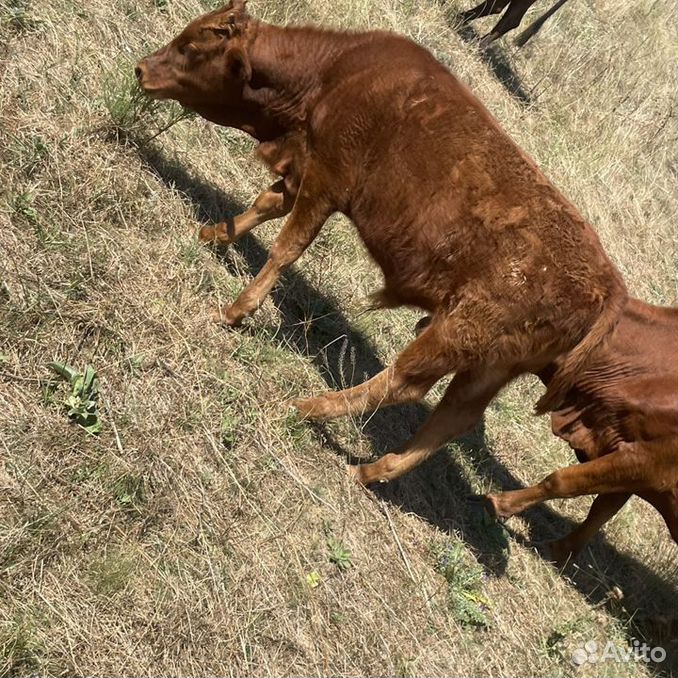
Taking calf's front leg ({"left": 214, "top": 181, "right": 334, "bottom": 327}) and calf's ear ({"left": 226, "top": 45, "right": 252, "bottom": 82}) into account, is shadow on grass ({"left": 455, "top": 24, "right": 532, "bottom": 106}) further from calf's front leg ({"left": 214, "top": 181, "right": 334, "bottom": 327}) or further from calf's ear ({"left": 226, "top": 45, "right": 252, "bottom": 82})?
calf's front leg ({"left": 214, "top": 181, "right": 334, "bottom": 327})

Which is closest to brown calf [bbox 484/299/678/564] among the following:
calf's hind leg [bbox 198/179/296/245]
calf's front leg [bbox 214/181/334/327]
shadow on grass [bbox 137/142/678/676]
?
shadow on grass [bbox 137/142/678/676]

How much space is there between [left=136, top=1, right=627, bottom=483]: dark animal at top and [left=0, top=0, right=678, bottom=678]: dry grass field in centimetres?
38

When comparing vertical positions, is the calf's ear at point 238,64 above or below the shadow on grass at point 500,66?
below

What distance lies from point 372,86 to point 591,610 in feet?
11.2

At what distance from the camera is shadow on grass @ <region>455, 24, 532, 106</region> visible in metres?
9.74

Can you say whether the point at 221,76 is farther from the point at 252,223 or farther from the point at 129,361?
the point at 129,361

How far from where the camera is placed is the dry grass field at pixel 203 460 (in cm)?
346

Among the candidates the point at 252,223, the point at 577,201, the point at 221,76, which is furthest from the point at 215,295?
the point at 577,201

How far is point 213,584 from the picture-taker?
11.9 ft

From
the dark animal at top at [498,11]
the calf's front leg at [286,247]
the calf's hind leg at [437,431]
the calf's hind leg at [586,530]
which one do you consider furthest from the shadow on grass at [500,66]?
the calf's hind leg at [437,431]
